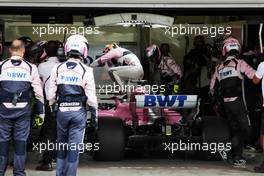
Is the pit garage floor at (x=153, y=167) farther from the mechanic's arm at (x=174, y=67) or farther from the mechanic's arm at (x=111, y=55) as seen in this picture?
the mechanic's arm at (x=174, y=67)

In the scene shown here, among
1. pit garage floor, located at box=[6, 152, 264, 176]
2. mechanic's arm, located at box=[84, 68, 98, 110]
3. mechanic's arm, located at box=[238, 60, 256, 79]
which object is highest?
mechanic's arm, located at box=[238, 60, 256, 79]

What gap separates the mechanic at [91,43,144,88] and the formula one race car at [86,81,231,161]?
15.9 inches

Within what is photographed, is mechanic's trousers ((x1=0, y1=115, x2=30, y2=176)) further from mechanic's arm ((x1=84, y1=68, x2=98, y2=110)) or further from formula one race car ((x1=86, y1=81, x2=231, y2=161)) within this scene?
formula one race car ((x1=86, y1=81, x2=231, y2=161))

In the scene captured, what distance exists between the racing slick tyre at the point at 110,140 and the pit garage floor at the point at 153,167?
0.42ft

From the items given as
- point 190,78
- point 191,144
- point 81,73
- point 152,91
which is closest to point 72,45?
point 81,73

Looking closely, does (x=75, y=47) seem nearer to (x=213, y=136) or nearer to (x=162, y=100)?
(x=162, y=100)

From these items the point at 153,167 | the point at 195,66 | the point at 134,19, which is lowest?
the point at 153,167

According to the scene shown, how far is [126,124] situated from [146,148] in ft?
2.73

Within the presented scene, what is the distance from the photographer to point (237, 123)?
9789mm

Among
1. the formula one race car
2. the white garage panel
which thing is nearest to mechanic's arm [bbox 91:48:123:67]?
the formula one race car

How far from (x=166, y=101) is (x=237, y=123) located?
4.10 feet

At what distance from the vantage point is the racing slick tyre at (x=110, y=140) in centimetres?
974

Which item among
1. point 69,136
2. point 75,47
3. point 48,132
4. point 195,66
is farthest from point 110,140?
point 195,66

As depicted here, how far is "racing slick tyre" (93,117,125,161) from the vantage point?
974 centimetres
